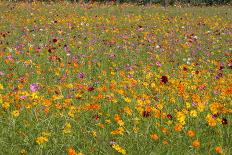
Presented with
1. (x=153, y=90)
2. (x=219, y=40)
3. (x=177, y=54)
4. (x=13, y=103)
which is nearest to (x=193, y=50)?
(x=177, y=54)

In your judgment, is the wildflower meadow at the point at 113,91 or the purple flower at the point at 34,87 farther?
the purple flower at the point at 34,87

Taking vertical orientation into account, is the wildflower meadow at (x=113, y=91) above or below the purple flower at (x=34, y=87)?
below

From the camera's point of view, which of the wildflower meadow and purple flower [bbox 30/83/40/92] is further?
purple flower [bbox 30/83/40/92]

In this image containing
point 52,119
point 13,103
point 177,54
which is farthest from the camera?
point 177,54

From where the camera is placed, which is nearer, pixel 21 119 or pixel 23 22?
pixel 21 119

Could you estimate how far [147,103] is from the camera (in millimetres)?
4820

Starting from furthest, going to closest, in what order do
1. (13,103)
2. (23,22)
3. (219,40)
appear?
1. (23,22)
2. (219,40)
3. (13,103)

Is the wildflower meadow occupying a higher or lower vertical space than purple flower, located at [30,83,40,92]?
lower

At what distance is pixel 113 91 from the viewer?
5711 millimetres

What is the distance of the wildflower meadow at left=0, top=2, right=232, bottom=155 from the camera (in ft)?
13.3

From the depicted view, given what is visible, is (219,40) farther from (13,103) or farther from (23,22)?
(13,103)

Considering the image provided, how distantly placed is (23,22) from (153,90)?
9194mm

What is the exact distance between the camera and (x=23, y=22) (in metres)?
14.1

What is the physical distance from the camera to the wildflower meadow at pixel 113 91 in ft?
13.3
